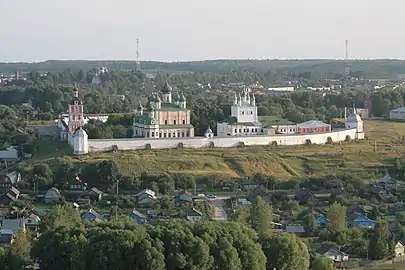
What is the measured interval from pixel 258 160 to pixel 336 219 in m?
8.56

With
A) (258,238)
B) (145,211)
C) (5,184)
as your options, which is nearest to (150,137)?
(5,184)

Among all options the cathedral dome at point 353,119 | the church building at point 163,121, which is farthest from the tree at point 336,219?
the cathedral dome at point 353,119

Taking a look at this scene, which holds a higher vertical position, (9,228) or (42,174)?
(42,174)

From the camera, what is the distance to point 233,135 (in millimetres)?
31656

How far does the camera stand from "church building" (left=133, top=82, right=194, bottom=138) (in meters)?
30.7

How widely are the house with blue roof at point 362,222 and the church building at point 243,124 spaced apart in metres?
10.1

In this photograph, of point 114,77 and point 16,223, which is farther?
point 114,77

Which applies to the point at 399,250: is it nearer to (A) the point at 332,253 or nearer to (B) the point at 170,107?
(A) the point at 332,253

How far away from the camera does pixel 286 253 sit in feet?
55.3

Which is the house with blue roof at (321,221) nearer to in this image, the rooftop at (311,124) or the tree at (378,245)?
the tree at (378,245)

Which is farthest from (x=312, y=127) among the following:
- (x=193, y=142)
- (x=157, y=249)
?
(x=157, y=249)

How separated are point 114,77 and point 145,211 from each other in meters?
48.5

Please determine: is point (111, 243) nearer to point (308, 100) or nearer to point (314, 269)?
point (314, 269)

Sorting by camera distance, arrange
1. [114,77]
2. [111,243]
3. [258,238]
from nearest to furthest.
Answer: [111,243] → [258,238] → [114,77]
